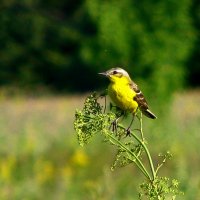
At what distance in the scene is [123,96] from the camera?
3.36m

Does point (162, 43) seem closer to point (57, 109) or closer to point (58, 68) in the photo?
point (57, 109)

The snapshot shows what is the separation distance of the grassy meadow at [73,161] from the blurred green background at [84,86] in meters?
0.02

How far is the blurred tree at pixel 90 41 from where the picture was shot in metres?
20.0

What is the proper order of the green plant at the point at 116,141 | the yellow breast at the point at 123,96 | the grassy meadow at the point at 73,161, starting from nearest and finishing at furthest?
the green plant at the point at 116,141, the yellow breast at the point at 123,96, the grassy meadow at the point at 73,161

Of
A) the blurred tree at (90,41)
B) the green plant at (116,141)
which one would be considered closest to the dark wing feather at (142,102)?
the green plant at (116,141)

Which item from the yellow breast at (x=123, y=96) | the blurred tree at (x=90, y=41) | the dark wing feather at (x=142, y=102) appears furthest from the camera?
the blurred tree at (x=90, y=41)

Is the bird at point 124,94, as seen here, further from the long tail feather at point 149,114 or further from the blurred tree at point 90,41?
the blurred tree at point 90,41

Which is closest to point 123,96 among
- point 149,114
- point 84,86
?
point 149,114

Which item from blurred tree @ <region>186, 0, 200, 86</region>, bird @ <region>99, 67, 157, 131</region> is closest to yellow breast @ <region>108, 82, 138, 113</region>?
bird @ <region>99, 67, 157, 131</region>

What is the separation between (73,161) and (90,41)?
49.8ft

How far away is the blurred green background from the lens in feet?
31.6

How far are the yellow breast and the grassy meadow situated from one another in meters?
2.67

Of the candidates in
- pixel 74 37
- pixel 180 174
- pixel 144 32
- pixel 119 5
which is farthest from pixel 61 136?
pixel 74 37

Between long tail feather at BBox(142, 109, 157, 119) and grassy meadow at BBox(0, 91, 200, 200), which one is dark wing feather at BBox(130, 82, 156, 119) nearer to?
long tail feather at BBox(142, 109, 157, 119)
